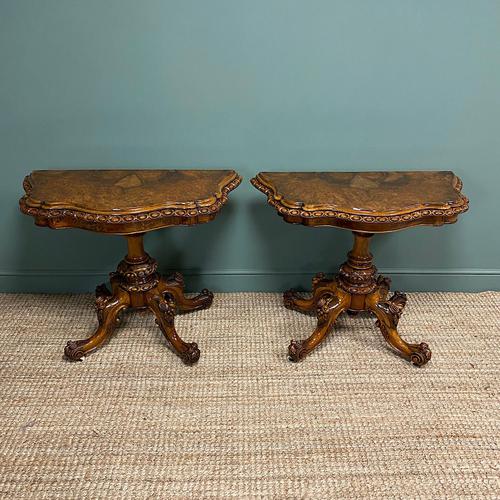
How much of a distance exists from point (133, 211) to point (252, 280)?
0.81m

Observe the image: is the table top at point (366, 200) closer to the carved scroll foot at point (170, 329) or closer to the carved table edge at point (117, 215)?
the carved table edge at point (117, 215)

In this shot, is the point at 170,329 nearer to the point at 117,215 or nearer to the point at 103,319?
the point at 103,319

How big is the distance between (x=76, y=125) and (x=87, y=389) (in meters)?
0.97

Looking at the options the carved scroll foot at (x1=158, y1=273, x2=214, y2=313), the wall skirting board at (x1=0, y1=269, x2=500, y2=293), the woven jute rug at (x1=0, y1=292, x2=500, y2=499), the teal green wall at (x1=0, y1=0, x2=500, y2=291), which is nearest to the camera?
the woven jute rug at (x1=0, y1=292, x2=500, y2=499)

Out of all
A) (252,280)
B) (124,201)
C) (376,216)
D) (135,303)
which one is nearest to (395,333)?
(376,216)

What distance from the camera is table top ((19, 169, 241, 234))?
161cm

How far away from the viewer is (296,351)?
186 cm

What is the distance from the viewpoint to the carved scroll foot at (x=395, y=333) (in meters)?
1.85

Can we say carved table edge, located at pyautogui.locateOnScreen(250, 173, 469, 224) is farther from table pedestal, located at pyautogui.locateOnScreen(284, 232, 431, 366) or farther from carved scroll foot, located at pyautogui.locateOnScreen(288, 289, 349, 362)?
carved scroll foot, located at pyautogui.locateOnScreen(288, 289, 349, 362)

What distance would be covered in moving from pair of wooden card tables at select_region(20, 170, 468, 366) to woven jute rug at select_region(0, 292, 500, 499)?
0.10m

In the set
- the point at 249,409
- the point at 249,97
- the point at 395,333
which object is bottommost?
the point at 249,409

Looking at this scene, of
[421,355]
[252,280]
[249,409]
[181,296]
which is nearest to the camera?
[249,409]

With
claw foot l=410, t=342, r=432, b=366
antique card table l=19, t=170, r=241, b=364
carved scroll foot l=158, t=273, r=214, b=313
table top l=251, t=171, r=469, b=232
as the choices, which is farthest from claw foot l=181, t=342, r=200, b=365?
claw foot l=410, t=342, r=432, b=366

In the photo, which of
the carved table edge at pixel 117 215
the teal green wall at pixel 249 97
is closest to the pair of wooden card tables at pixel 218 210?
the carved table edge at pixel 117 215
